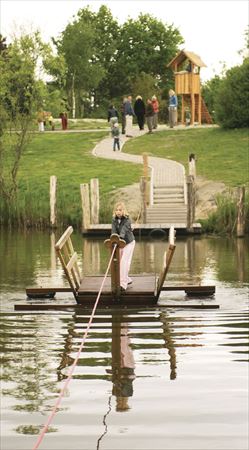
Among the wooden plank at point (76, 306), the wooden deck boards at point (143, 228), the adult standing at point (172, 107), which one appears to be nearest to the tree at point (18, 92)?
the wooden deck boards at point (143, 228)

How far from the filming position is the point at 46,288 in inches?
1113

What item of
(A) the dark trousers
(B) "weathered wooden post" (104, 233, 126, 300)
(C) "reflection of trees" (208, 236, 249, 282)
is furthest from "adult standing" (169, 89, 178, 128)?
(B) "weathered wooden post" (104, 233, 126, 300)

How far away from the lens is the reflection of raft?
25.8m

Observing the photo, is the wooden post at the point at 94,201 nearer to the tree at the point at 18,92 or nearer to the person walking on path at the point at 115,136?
the tree at the point at 18,92

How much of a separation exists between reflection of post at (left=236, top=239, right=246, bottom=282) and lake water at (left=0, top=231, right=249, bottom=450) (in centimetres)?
113

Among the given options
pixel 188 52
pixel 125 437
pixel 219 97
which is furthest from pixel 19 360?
pixel 188 52

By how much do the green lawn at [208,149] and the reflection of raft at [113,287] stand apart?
2621cm

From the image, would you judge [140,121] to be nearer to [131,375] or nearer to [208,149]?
Result: [208,149]

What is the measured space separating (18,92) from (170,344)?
37.5 metres

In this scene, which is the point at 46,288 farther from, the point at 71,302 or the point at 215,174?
the point at 215,174

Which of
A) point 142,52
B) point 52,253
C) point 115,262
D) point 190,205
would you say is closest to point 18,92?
point 190,205

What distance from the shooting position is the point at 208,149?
6662 cm

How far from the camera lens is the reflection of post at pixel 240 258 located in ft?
110

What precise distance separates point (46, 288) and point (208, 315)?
4.16 meters
